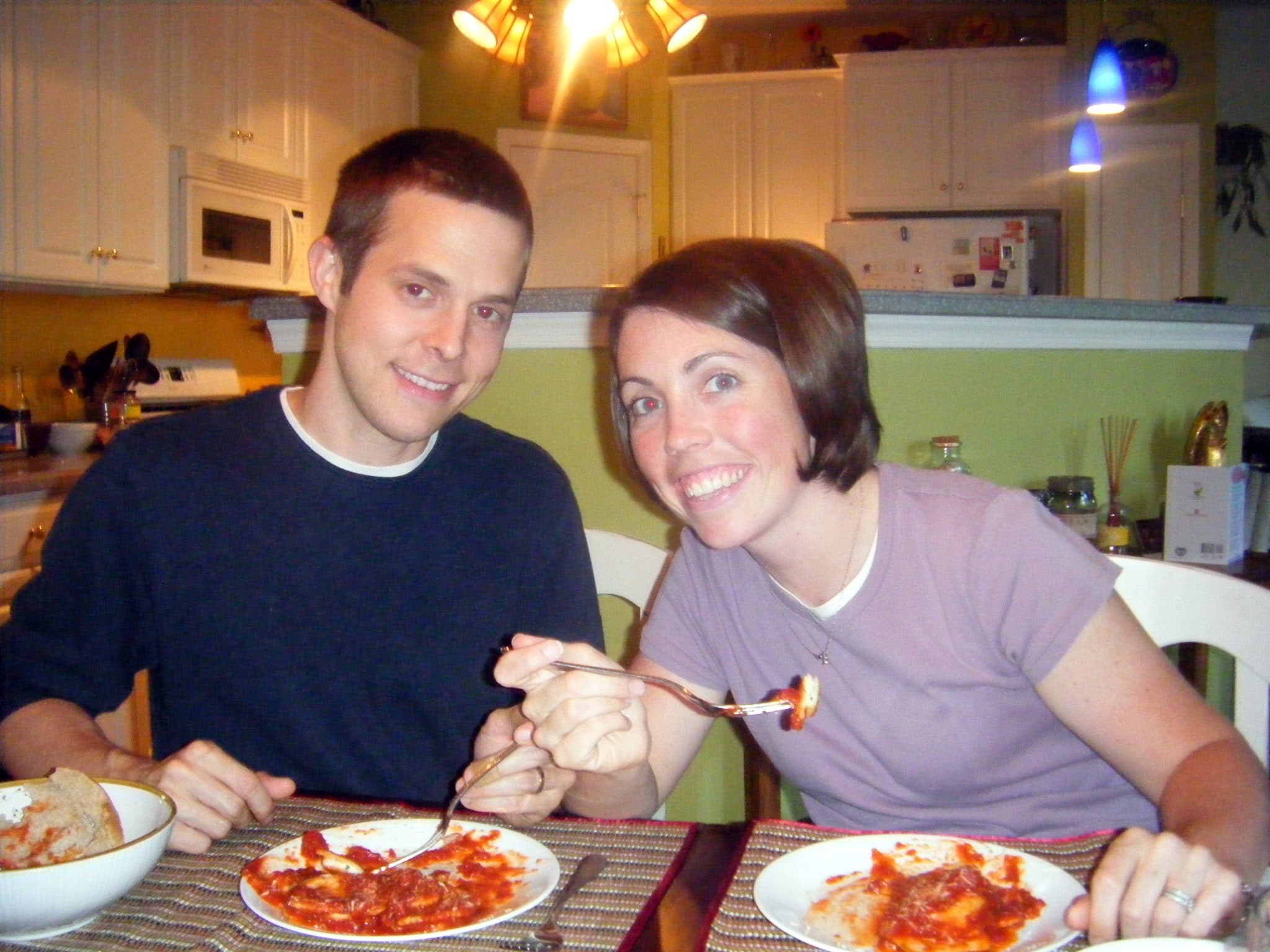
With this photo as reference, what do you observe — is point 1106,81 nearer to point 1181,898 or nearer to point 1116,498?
point 1116,498

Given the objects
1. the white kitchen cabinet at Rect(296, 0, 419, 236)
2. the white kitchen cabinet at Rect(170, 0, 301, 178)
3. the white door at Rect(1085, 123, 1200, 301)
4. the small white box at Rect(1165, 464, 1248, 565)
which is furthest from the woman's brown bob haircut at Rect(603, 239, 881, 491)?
the white door at Rect(1085, 123, 1200, 301)

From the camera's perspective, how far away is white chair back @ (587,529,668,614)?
1.59 metres

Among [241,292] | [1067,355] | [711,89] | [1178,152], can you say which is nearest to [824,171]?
[711,89]

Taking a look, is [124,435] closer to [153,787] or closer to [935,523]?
[153,787]

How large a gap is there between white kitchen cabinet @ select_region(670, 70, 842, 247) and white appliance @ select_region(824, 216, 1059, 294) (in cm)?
32

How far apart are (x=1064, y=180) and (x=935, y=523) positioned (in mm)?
4520

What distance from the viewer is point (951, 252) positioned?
5.09 m

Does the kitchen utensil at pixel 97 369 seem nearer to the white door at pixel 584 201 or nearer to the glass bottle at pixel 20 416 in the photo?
the glass bottle at pixel 20 416

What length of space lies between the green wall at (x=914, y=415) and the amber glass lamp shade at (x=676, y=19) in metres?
0.99

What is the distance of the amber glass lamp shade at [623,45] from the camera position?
8.85ft

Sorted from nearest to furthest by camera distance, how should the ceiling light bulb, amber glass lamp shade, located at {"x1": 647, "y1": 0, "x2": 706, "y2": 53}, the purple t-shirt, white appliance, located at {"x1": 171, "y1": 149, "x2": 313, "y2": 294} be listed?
1. the purple t-shirt
2. the ceiling light bulb
3. amber glass lamp shade, located at {"x1": 647, "y1": 0, "x2": 706, "y2": 53}
4. white appliance, located at {"x1": 171, "y1": 149, "x2": 313, "y2": 294}

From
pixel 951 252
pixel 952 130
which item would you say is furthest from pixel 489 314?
pixel 952 130

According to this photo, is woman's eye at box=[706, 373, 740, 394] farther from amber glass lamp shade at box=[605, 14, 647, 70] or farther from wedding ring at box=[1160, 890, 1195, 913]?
amber glass lamp shade at box=[605, 14, 647, 70]

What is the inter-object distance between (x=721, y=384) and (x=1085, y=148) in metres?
3.74
